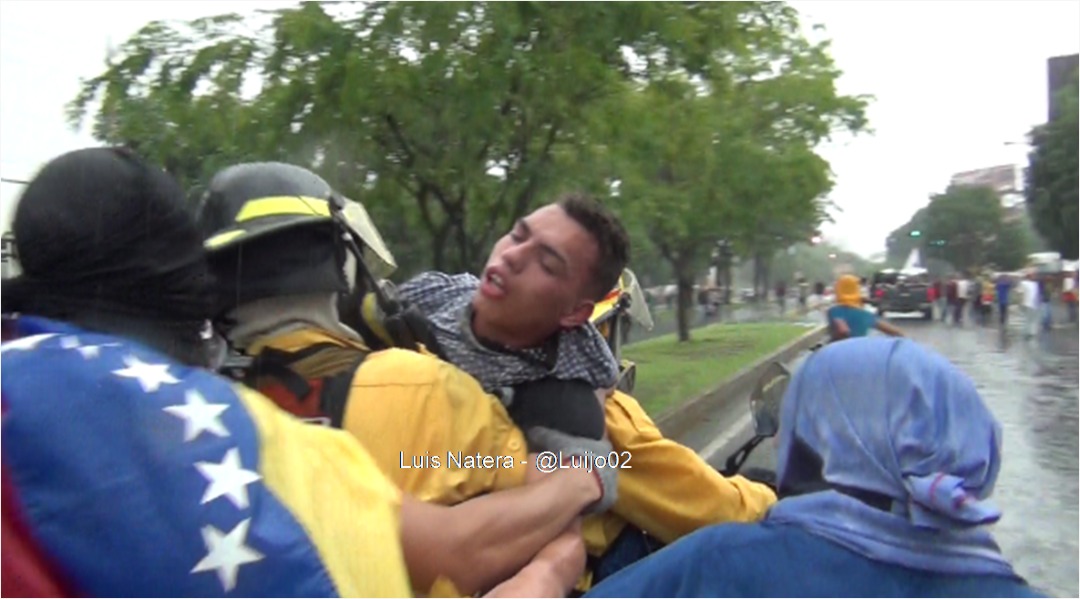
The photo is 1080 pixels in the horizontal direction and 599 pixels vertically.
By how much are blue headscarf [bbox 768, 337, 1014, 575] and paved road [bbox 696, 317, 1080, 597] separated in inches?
17.0

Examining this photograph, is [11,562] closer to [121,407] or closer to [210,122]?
[121,407]

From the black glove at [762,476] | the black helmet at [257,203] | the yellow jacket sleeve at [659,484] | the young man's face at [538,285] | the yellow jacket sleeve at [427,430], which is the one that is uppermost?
the black helmet at [257,203]

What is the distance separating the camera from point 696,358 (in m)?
17.0

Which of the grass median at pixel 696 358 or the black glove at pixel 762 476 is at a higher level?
the black glove at pixel 762 476

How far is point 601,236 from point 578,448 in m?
0.39

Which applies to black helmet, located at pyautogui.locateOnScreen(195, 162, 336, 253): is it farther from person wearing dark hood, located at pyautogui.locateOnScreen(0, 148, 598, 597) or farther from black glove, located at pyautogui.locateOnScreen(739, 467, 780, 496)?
black glove, located at pyautogui.locateOnScreen(739, 467, 780, 496)

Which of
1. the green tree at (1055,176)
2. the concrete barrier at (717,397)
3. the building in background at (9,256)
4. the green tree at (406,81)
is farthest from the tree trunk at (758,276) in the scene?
the building in background at (9,256)

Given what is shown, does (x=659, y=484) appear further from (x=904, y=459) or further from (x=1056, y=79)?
(x=1056, y=79)

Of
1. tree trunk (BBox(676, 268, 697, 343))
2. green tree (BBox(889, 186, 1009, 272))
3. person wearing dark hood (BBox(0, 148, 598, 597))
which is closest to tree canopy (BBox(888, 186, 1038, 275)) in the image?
green tree (BBox(889, 186, 1009, 272))

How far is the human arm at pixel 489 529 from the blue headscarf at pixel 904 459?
1.11 feet

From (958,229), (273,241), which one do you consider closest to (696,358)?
(958,229)

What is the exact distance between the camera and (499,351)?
2018 millimetres

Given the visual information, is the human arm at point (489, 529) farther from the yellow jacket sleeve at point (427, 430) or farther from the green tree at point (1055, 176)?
the green tree at point (1055, 176)

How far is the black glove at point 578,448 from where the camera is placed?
188cm
